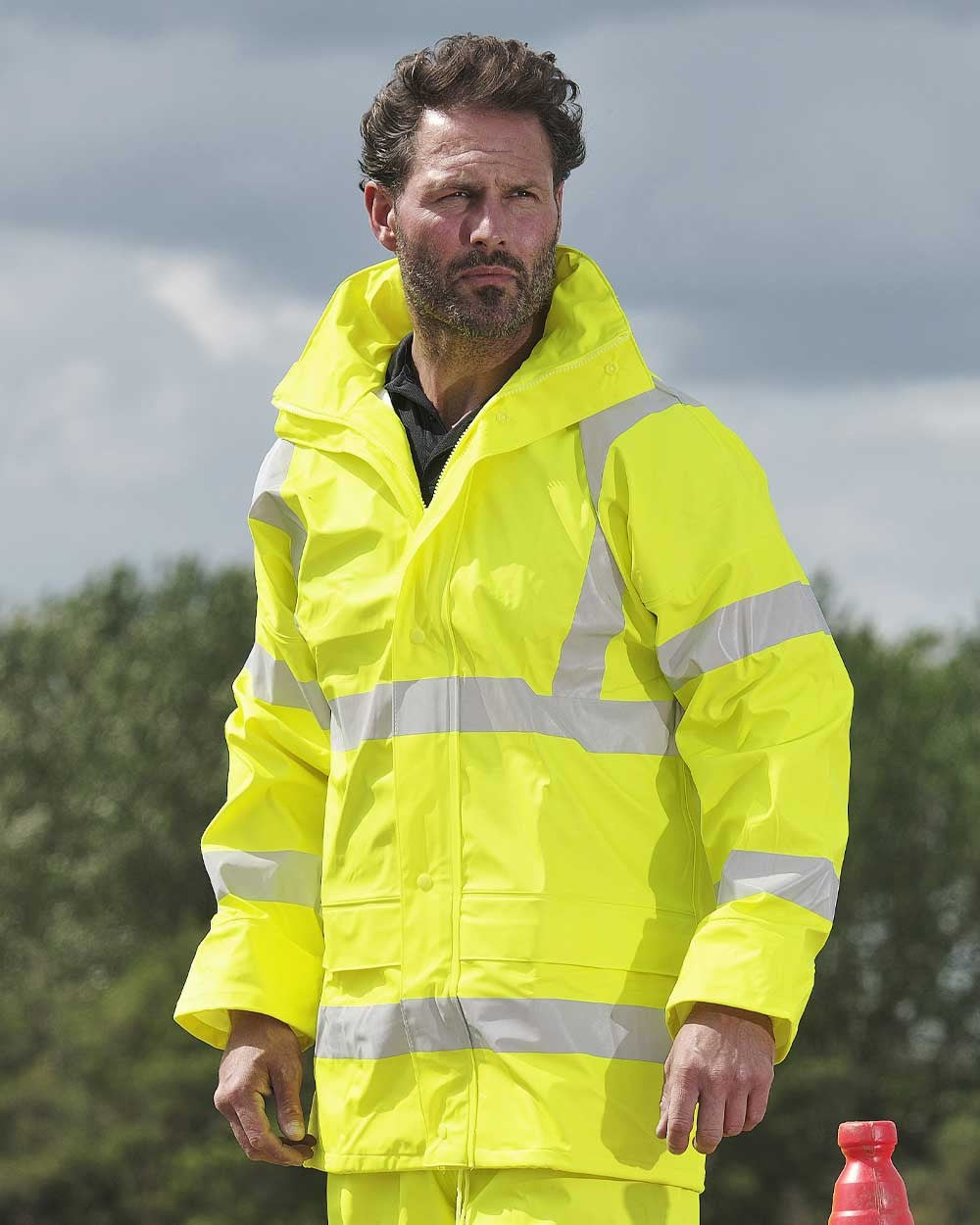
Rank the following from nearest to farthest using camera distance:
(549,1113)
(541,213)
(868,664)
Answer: (549,1113) < (541,213) < (868,664)

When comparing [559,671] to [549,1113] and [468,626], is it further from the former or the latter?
[549,1113]

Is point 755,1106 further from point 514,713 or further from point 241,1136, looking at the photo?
point 241,1136

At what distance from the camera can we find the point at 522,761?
3.03 meters

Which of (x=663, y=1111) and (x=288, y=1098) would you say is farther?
(x=288, y=1098)

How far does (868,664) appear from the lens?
125 feet

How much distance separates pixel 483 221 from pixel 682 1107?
135 centimetres

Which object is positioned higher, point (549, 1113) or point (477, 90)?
point (477, 90)

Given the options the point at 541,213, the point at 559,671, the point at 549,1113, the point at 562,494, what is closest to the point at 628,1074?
the point at 549,1113

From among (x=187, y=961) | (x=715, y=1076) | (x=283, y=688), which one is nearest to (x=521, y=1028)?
(x=715, y=1076)

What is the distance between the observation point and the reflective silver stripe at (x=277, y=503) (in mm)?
3438

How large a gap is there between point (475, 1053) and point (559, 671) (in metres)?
0.56

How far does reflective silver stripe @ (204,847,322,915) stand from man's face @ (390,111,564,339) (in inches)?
35.0

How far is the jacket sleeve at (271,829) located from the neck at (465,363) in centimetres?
28

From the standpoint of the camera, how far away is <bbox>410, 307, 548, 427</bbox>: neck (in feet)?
11.0
